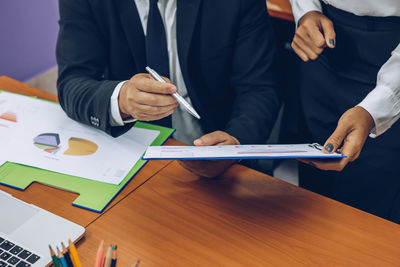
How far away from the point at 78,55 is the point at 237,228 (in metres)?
0.72

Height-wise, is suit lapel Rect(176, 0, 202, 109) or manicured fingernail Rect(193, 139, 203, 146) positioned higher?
suit lapel Rect(176, 0, 202, 109)

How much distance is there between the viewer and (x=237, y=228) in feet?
2.46

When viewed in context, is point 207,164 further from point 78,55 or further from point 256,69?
point 78,55

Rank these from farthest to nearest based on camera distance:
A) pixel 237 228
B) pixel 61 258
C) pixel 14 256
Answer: pixel 237 228 < pixel 14 256 < pixel 61 258

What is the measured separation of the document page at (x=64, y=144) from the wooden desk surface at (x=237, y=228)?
103 millimetres

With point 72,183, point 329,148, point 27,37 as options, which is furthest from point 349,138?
point 27,37

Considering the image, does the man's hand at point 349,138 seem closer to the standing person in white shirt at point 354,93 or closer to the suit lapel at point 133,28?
the standing person in white shirt at point 354,93

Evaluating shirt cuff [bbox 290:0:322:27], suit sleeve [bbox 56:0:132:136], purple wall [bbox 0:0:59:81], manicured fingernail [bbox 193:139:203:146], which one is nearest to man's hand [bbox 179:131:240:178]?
manicured fingernail [bbox 193:139:203:146]

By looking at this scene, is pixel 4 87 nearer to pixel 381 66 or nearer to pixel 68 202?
pixel 68 202

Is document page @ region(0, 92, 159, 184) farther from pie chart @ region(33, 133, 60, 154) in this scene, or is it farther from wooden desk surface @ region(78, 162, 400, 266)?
wooden desk surface @ region(78, 162, 400, 266)

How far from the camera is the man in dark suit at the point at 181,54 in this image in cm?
103

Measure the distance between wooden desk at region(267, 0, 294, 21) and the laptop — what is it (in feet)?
4.29

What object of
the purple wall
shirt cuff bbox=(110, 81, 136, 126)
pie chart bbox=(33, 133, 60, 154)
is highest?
shirt cuff bbox=(110, 81, 136, 126)

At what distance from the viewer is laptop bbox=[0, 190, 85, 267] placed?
64cm
